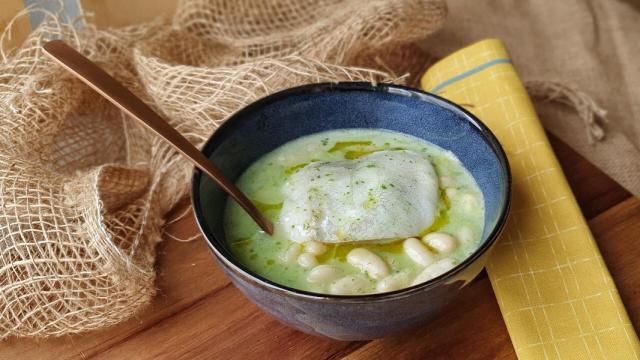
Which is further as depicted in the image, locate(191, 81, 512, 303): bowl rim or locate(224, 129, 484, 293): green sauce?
A: locate(224, 129, 484, 293): green sauce

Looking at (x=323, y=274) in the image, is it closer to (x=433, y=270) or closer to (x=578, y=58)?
(x=433, y=270)

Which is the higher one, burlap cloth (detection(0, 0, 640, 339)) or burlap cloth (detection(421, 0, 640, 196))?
burlap cloth (detection(0, 0, 640, 339))

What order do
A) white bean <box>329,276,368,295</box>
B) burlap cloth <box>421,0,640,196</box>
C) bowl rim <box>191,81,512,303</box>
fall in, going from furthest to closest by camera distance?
burlap cloth <box>421,0,640,196</box> < white bean <box>329,276,368,295</box> < bowl rim <box>191,81,512,303</box>

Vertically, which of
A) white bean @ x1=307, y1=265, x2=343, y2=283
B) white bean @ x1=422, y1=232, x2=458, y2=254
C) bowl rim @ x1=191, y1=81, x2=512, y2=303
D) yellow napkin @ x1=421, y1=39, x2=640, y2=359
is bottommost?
yellow napkin @ x1=421, y1=39, x2=640, y2=359

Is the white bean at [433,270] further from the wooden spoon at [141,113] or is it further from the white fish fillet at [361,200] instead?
the wooden spoon at [141,113]

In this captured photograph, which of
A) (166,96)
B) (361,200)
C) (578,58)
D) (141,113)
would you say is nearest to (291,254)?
(361,200)

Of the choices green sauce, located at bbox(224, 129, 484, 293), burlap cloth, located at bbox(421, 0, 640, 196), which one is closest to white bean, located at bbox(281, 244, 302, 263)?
green sauce, located at bbox(224, 129, 484, 293)

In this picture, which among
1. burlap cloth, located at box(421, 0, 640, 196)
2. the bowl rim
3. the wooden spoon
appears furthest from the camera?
burlap cloth, located at box(421, 0, 640, 196)

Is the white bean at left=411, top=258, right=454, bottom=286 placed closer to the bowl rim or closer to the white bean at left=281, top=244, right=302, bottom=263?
the bowl rim
